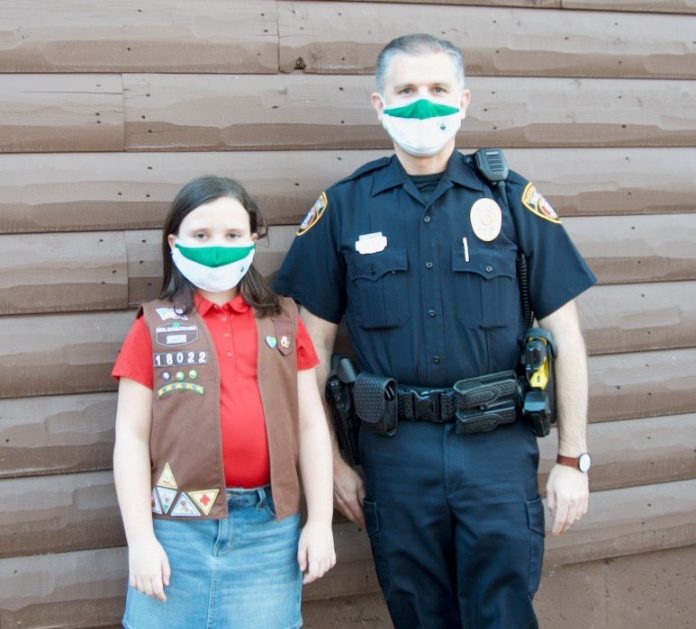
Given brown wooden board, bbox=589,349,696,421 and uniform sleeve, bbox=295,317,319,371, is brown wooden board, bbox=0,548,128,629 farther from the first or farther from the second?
brown wooden board, bbox=589,349,696,421

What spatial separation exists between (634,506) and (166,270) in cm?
205

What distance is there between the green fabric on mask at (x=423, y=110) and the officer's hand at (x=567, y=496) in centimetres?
114

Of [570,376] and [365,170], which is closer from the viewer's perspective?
[570,376]

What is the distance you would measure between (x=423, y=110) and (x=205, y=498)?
1.26 metres

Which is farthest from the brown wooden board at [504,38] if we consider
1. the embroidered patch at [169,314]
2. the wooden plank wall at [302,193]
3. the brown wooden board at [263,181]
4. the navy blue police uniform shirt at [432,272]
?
the embroidered patch at [169,314]

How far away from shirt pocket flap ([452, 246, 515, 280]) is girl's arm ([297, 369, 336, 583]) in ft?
1.78

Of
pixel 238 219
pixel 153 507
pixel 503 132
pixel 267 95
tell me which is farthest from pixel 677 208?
pixel 153 507

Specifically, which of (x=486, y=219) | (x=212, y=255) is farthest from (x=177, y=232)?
(x=486, y=219)

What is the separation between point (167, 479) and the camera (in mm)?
2680

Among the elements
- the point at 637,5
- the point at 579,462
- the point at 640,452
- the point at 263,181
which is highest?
the point at 637,5

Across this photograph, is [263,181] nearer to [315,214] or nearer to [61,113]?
[315,214]

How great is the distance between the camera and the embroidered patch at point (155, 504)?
8.81 feet

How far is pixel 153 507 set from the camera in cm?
270

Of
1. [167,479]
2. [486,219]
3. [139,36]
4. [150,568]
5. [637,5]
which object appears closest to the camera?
[150,568]
